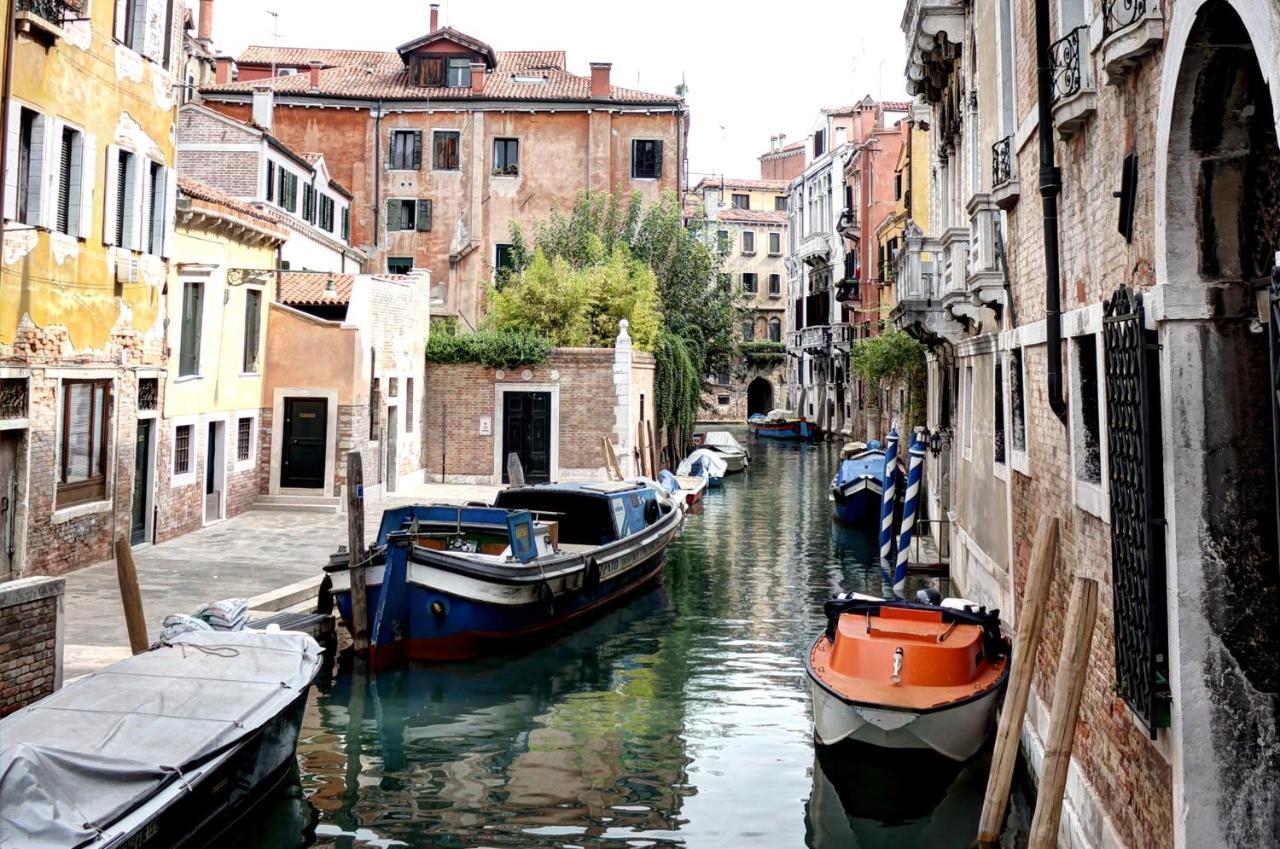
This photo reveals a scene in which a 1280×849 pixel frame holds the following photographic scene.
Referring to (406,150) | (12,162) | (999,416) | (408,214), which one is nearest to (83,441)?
(12,162)

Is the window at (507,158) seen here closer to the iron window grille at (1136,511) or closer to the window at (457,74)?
the window at (457,74)

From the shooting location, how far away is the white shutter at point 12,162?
1015 centimetres

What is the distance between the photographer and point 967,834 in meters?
6.41

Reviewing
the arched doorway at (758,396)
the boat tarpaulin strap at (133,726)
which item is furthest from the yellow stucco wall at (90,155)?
the arched doorway at (758,396)

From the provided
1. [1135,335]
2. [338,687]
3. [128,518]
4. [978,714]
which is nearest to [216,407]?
[128,518]

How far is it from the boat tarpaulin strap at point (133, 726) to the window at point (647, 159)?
21.9 m

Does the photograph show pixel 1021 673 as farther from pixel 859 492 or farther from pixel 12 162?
pixel 859 492

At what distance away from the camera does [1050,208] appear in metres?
6.32

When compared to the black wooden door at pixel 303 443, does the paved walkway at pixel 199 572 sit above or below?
below

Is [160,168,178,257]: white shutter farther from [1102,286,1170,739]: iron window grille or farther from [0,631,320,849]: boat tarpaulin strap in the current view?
[1102,286,1170,739]: iron window grille

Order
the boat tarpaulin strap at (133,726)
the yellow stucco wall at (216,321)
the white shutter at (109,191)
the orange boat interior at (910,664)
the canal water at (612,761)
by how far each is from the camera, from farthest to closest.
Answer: the yellow stucco wall at (216,321) < the white shutter at (109,191) < the orange boat interior at (910,664) < the canal water at (612,761) < the boat tarpaulin strap at (133,726)

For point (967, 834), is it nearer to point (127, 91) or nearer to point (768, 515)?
point (127, 91)

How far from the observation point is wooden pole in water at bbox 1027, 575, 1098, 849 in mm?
4535

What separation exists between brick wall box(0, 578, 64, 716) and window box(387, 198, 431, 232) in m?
21.8
